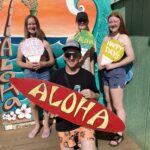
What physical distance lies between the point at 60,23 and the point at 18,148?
1.80m

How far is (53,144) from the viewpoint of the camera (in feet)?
12.0

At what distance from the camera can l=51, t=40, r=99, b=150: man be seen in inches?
112

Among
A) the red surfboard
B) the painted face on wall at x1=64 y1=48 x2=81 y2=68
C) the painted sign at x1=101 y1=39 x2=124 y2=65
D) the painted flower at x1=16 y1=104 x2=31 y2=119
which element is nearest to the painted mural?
the painted flower at x1=16 y1=104 x2=31 y2=119

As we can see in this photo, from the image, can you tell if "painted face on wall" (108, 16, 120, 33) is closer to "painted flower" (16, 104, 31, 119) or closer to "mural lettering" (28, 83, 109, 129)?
"mural lettering" (28, 83, 109, 129)

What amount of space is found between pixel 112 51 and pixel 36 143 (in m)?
1.51

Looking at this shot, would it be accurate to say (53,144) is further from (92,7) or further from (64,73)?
(92,7)

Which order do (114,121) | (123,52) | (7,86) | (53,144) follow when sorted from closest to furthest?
(114,121)
(123,52)
(53,144)
(7,86)

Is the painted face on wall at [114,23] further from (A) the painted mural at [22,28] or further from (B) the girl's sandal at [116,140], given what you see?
(B) the girl's sandal at [116,140]

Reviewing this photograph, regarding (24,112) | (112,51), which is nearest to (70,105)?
(112,51)

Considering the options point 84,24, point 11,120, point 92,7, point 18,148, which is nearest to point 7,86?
point 11,120

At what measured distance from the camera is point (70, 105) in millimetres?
2900

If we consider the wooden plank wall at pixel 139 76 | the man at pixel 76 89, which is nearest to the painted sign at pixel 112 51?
the wooden plank wall at pixel 139 76

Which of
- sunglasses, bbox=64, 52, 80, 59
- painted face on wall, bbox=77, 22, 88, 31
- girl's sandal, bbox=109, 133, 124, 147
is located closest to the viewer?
sunglasses, bbox=64, 52, 80, 59

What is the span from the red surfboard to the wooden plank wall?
2.10ft
